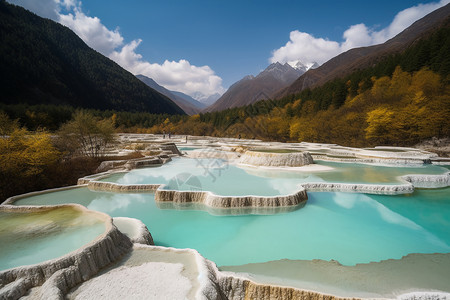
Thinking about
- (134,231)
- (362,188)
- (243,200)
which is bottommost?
(134,231)

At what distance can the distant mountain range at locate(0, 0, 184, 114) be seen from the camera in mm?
68312

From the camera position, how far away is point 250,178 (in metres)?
11.2

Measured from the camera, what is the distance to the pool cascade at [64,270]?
10.4ft

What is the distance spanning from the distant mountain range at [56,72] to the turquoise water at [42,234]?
68426mm

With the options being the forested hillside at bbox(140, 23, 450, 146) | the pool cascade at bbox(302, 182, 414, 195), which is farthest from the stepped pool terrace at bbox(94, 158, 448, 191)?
the forested hillside at bbox(140, 23, 450, 146)

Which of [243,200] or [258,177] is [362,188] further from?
[243,200]

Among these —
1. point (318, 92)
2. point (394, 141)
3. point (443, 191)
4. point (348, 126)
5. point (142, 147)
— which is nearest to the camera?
point (443, 191)

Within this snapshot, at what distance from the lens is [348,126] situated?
1028 inches

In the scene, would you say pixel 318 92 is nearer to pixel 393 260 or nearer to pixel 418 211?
pixel 418 211

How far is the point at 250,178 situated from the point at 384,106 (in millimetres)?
20879

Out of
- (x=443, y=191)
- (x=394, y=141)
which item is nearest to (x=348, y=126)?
(x=394, y=141)

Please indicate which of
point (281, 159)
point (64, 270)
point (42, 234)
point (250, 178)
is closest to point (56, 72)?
point (281, 159)

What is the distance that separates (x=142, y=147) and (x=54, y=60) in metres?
96.7

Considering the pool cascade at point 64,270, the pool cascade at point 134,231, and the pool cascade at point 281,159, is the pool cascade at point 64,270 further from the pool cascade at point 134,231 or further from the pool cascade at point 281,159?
the pool cascade at point 281,159
